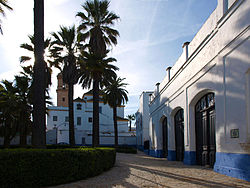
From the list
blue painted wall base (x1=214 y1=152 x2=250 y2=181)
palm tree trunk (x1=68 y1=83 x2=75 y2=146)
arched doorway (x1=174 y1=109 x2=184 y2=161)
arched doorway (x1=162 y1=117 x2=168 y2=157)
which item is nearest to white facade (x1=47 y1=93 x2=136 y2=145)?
palm tree trunk (x1=68 y1=83 x2=75 y2=146)

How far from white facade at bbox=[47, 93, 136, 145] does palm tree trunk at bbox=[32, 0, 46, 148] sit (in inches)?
1505

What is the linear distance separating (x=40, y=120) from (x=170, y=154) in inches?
480

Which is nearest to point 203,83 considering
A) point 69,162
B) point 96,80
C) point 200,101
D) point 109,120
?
point 200,101

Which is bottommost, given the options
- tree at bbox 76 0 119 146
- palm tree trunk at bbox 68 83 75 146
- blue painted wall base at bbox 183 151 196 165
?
blue painted wall base at bbox 183 151 196 165

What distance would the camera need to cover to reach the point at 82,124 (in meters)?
56.1

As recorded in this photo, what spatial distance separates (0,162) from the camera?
7.61 m

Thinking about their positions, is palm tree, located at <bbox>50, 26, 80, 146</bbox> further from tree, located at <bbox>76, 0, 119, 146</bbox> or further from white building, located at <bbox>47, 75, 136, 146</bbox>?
white building, located at <bbox>47, 75, 136, 146</bbox>

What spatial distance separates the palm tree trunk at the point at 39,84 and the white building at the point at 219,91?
7.31 m

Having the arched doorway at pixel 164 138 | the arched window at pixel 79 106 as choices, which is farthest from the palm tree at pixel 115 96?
the arched window at pixel 79 106

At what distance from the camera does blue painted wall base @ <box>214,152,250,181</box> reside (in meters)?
8.64

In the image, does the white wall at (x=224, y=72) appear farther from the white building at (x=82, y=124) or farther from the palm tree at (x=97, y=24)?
the white building at (x=82, y=124)

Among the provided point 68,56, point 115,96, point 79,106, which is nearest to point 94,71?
point 68,56

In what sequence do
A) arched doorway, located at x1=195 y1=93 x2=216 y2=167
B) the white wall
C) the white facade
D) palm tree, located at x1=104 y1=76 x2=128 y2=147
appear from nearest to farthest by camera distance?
the white wall → arched doorway, located at x1=195 y1=93 x2=216 y2=167 → palm tree, located at x1=104 y1=76 x2=128 y2=147 → the white facade

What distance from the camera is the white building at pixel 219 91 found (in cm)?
895
